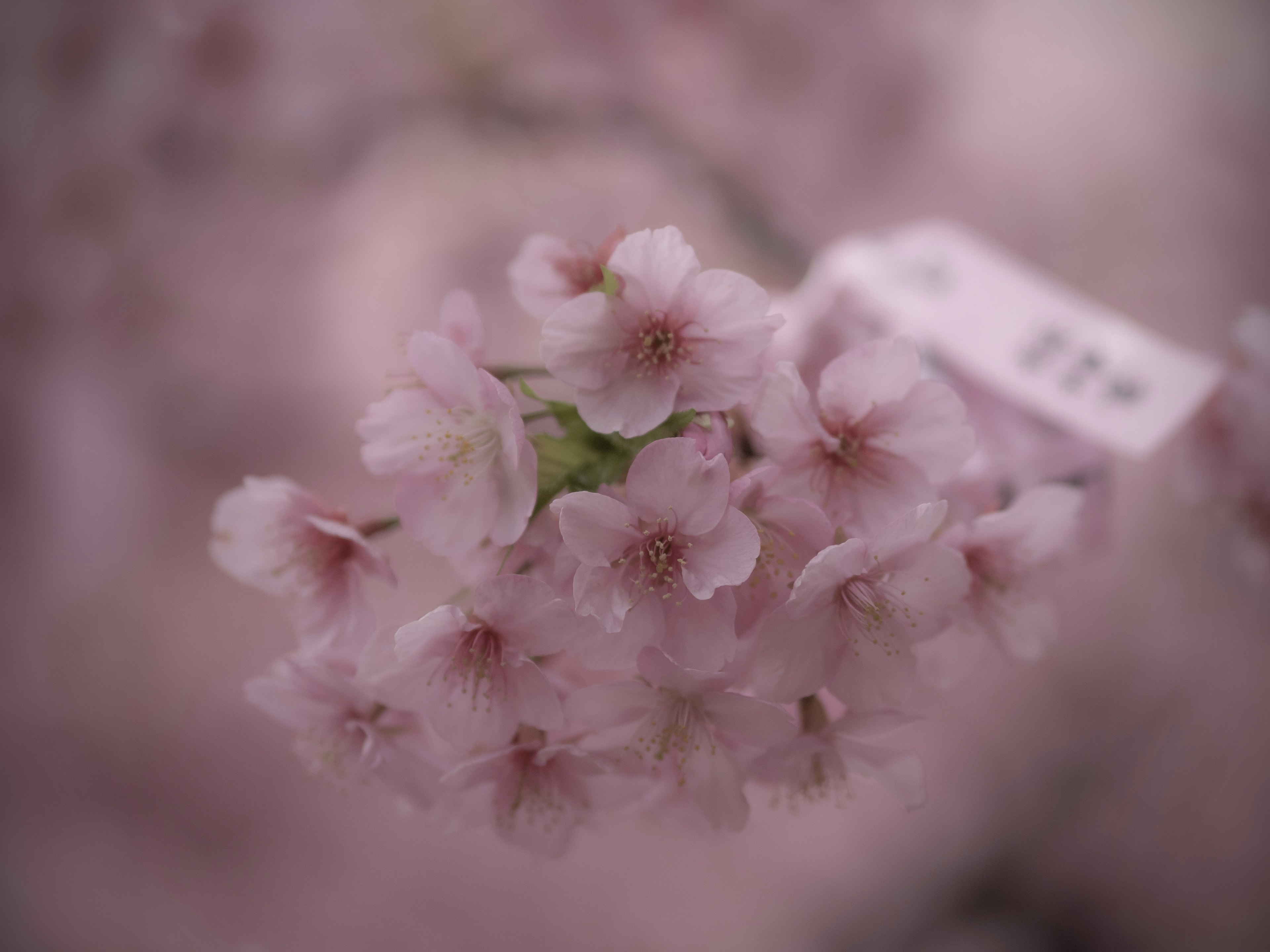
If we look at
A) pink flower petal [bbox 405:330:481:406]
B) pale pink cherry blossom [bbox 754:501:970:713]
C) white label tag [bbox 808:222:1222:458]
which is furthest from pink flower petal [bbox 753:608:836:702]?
white label tag [bbox 808:222:1222:458]

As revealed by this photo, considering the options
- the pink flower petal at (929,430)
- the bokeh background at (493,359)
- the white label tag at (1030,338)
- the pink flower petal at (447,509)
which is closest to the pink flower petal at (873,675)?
the pink flower petal at (929,430)

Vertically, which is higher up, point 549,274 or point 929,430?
point 549,274

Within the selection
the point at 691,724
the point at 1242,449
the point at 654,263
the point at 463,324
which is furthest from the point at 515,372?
the point at 1242,449

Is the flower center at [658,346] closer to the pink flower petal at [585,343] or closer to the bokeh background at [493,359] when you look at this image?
the pink flower petal at [585,343]

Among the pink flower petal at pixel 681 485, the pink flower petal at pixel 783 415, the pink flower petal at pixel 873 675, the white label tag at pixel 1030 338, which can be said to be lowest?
the pink flower petal at pixel 873 675

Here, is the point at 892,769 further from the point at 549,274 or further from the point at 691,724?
the point at 549,274

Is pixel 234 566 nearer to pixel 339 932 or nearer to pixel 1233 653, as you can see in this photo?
pixel 339 932
